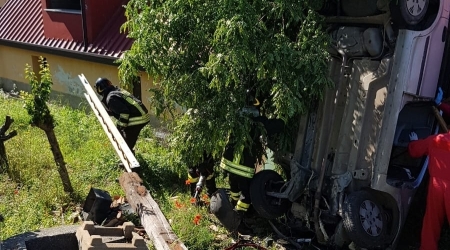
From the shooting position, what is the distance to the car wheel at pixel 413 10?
14.4ft

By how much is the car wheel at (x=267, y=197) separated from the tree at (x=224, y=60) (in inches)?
20.8

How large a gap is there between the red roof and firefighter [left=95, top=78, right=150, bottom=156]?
2.81m

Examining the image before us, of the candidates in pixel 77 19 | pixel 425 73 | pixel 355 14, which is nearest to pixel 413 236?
pixel 425 73

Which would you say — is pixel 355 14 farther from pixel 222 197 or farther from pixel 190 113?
pixel 222 197

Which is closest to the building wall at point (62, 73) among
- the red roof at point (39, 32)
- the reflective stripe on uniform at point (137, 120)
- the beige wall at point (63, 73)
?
the beige wall at point (63, 73)

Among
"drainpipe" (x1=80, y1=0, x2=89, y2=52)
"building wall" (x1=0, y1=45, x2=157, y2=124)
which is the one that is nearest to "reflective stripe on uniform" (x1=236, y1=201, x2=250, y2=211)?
"building wall" (x1=0, y1=45, x2=157, y2=124)

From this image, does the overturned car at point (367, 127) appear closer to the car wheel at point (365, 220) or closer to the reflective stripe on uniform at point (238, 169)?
the car wheel at point (365, 220)

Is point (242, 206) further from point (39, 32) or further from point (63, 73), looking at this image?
point (39, 32)

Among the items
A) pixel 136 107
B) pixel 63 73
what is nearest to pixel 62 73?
pixel 63 73

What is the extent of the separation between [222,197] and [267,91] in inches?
49.4

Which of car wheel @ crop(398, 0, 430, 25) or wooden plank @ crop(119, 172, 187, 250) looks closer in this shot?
wooden plank @ crop(119, 172, 187, 250)

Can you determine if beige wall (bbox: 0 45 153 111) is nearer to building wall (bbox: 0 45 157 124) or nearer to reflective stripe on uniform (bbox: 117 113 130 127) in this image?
building wall (bbox: 0 45 157 124)

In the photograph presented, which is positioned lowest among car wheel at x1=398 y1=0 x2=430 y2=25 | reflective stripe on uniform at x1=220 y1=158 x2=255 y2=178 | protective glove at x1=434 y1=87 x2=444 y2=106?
reflective stripe on uniform at x1=220 y1=158 x2=255 y2=178

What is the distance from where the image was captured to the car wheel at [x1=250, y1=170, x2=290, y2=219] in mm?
5117
